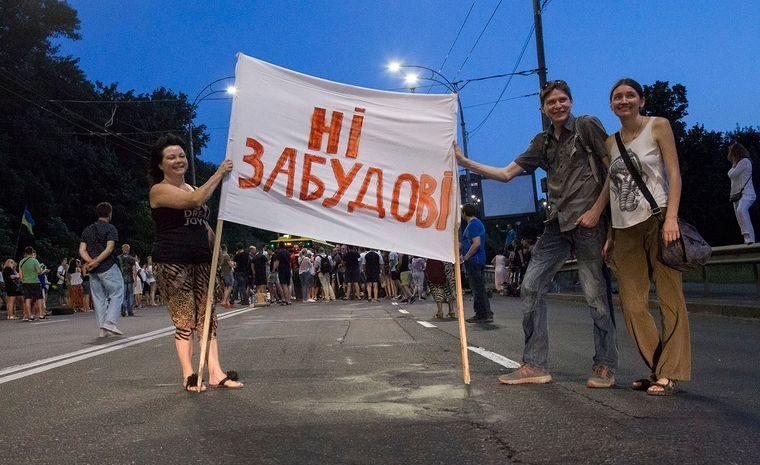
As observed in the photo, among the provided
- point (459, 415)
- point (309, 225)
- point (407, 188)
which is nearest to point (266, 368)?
point (309, 225)

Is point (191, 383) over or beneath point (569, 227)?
beneath

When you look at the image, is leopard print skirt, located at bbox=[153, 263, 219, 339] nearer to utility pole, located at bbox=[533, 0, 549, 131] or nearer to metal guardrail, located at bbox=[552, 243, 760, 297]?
metal guardrail, located at bbox=[552, 243, 760, 297]

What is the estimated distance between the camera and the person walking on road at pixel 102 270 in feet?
35.4

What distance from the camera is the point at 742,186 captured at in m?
11.2

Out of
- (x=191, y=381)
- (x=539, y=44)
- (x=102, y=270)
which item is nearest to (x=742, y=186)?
(x=191, y=381)

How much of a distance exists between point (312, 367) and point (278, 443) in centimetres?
282

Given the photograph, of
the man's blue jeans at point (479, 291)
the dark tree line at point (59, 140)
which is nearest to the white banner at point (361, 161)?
the man's blue jeans at point (479, 291)

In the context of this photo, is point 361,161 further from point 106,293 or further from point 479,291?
point 106,293

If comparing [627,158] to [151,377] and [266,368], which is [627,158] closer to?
[266,368]

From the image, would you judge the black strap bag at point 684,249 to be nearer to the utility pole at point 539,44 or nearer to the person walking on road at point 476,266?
the person walking on road at point 476,266

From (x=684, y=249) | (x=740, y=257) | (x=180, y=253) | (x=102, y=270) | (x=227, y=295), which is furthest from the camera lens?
(x=227, y=295)

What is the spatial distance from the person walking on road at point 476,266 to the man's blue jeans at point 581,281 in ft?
19.2

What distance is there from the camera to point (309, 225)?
553cm

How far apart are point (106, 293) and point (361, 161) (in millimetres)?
6761
